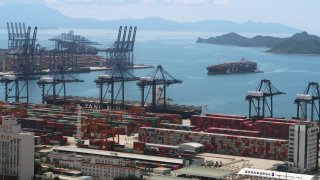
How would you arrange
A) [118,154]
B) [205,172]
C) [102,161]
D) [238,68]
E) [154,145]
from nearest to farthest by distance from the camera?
[205,172] < [102,161] < [118,154] < [154,145] < [238,68]

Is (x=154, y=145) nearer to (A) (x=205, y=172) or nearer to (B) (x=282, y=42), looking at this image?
(A) (x=205, y=172)

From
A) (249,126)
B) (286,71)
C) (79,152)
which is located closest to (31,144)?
(79,152)

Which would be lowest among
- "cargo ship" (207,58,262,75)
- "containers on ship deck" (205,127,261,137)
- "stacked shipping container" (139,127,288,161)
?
"stacked shipping container" (139,127,288,161)

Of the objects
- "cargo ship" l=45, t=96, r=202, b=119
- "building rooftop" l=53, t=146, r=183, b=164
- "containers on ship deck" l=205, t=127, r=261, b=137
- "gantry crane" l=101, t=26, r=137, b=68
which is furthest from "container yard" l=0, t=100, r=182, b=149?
"gantry crane" l=101, t=26, r=137, b=68

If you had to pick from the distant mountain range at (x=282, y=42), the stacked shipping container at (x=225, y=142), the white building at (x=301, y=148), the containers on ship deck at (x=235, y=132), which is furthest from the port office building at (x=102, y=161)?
the distant mountain range at (x=282, y=42)

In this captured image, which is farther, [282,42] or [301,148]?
[282,42]

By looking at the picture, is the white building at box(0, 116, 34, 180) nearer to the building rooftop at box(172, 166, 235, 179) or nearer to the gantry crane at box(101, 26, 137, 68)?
the building rooftop at box(172, 166, 235, 179)

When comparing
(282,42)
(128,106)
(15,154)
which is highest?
(282,42)

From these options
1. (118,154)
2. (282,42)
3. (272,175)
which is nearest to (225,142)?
(118,154)

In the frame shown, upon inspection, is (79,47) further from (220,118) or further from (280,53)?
(220,118)
